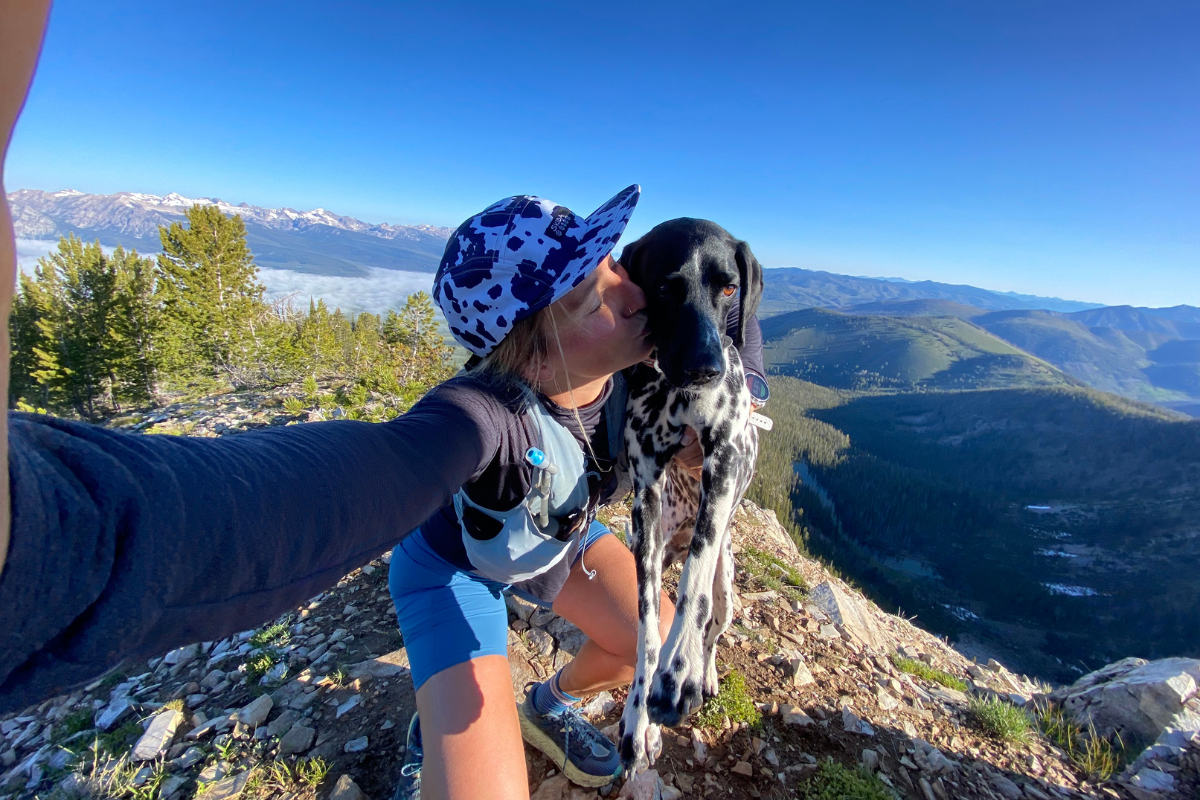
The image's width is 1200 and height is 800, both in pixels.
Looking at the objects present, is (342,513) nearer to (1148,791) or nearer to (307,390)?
(1148,791)

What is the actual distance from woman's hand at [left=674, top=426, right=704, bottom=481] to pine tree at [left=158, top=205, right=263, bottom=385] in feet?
132

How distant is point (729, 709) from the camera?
314 centimetres

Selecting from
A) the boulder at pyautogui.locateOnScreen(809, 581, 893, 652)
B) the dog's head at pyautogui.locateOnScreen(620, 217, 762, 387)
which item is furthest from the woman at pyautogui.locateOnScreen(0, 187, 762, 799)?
the boulder at pyautogui.locateOnScreen(809, 581, 893, 652)

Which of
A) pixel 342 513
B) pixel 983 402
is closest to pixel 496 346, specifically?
pixel 342 513

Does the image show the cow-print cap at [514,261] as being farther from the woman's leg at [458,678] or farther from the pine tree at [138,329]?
the pine tree at [138,329]

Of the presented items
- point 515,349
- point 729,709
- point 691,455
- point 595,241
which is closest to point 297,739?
point 729,709

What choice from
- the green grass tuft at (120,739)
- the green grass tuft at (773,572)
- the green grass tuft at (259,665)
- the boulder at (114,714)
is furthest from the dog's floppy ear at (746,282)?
the boulder at (114,714)

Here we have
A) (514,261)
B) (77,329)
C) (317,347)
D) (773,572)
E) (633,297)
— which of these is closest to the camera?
(514,261)

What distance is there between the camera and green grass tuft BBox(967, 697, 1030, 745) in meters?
3.37

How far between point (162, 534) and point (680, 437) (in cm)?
202

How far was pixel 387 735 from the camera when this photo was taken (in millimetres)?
3080

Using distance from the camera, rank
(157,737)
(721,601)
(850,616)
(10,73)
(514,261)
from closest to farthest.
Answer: (10,73) → (514,261) → (721,601) → (157,737) → (850,616)

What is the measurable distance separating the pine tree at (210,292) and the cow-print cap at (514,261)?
40023 mm

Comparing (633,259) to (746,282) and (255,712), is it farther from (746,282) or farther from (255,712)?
(255,712)
